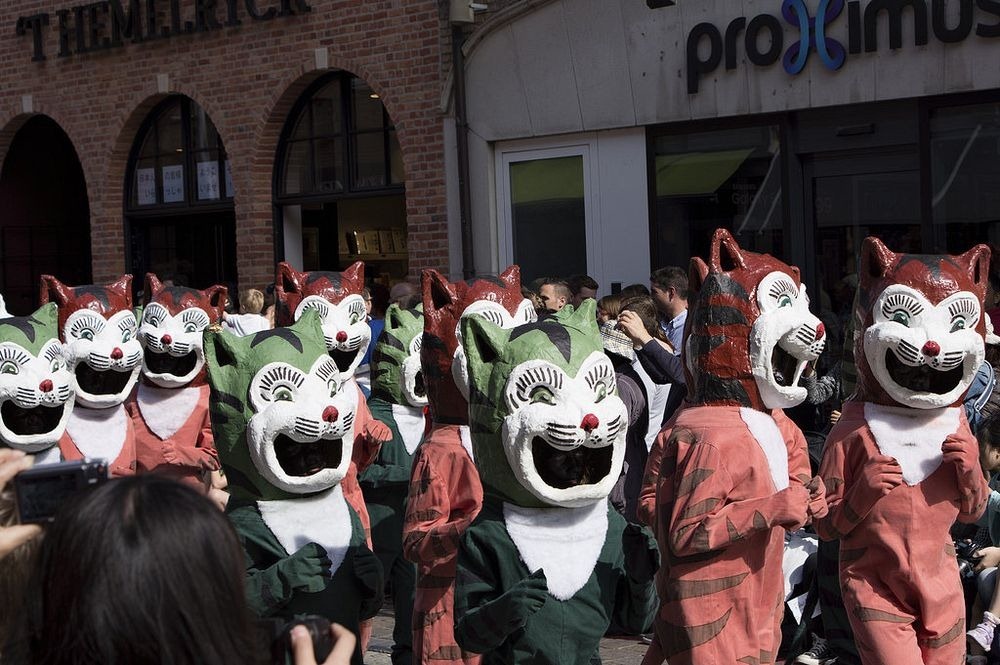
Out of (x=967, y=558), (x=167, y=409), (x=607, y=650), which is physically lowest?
(x=607, y=650)

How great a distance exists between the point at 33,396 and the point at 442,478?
2097mm

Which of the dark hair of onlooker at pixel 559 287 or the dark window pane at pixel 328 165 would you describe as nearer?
the dark hair of onlooker at pixel 559 287

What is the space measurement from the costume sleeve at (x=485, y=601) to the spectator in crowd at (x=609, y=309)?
3.75 metres

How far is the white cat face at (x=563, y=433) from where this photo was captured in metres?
4.09

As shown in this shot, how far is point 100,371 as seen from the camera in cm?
727

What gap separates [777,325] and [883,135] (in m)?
5.69

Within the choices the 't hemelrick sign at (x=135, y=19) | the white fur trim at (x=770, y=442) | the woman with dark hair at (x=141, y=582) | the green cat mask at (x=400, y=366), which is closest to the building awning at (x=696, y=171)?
the 't hemelrick sign at (x=135, y=19)

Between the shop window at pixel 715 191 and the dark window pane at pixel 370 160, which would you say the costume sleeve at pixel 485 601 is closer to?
A: the shop window at pixel 715 191

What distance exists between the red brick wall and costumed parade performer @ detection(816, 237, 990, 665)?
7807 mm

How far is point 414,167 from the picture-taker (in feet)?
41.8

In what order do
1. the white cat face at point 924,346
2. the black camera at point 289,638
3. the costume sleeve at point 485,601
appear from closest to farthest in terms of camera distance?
the black camera at point 289,638
the costume sleeve at point 485,601
the white cat face at point 924,346

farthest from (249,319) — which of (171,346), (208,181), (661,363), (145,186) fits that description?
(145,186)

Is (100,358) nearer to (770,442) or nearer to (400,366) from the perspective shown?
(400,366)

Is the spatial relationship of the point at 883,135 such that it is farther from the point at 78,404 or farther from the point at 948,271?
the point at 78,404
